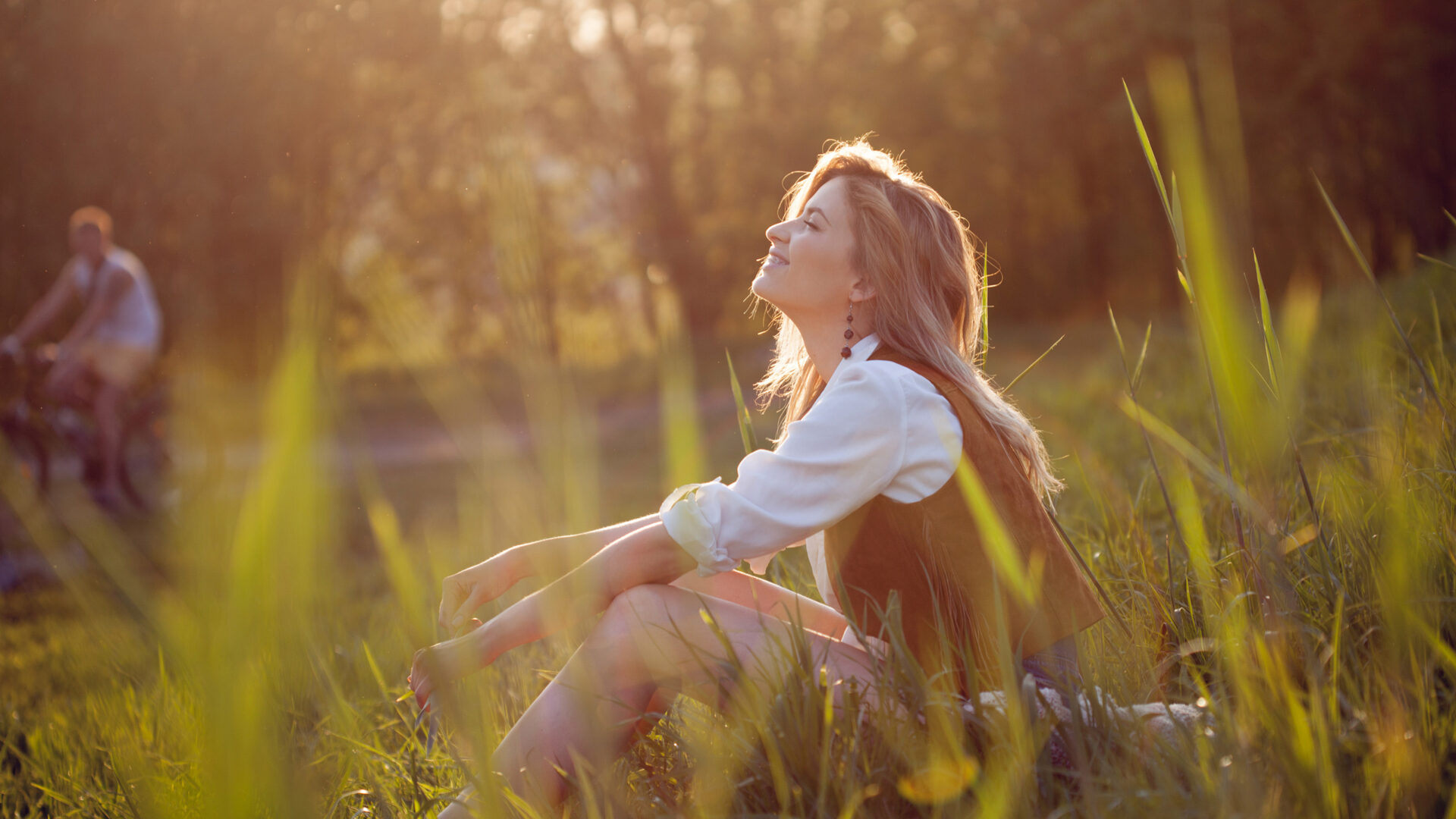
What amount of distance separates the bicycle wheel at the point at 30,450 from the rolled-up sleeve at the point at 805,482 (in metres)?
6.67

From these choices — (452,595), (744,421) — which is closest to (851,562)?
(744,421)

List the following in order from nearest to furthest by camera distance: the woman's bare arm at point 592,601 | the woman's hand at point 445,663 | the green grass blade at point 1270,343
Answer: the woman's hand at point 445,663
the green grass blade at point 1270,343
the woman's bare arm at point 592,601

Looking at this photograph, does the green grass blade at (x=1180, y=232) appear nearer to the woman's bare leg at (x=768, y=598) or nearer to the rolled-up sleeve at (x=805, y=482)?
the rolled-up sleeve at (x=805, y=482)

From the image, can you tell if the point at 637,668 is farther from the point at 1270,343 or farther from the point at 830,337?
the point at 1270,343

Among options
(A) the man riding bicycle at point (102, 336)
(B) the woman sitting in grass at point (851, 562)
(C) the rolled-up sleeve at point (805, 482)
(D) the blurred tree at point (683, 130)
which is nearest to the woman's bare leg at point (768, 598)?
(B) the woman sitting in grass at point (851, 562)

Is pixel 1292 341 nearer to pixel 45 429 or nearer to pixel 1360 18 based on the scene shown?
pixel 45 429

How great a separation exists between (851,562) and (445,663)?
2.39 ft

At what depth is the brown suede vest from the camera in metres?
1.67

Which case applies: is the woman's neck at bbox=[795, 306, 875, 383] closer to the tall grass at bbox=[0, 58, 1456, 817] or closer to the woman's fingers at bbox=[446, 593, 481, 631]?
the tall grass at bbox=[0, 58, 1456, 817]

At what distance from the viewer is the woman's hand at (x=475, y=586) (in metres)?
1.72

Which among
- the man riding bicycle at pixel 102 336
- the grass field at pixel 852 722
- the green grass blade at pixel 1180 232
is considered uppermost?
the man riding bicycle at pixel 102 336

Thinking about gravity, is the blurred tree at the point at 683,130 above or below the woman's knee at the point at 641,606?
above

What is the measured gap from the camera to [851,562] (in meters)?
1.74

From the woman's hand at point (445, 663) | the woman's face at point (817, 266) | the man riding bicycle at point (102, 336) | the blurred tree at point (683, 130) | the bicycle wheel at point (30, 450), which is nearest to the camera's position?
the woman's hand at point (445, 663)
